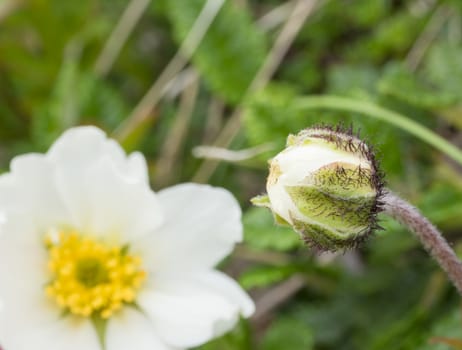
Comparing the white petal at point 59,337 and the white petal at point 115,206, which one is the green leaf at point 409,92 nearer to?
the white petal at point 115,206

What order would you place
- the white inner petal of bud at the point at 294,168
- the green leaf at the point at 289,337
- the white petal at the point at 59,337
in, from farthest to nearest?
the green leaf at the point at 289,337 < the white petal at the point at 59,337 < the white inner petal of bud at the point at 294,168

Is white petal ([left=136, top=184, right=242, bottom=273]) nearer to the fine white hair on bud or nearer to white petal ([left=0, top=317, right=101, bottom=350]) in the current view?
white petal ([left=0, top=317, right=101, bottom=350])

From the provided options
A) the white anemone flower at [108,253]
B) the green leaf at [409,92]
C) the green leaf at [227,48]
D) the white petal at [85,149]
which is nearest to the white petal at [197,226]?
the white anemone flower at [108,253]

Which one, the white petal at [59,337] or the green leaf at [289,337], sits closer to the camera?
the white petal at [59,337]

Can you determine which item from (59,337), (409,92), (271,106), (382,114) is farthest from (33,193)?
(409,92)

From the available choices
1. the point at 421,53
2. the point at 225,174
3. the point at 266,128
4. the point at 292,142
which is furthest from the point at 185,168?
the point at 292,142

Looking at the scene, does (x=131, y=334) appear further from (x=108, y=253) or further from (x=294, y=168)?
(x=294, y=168)

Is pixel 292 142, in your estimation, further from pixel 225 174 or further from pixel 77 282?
pixel 225 174
